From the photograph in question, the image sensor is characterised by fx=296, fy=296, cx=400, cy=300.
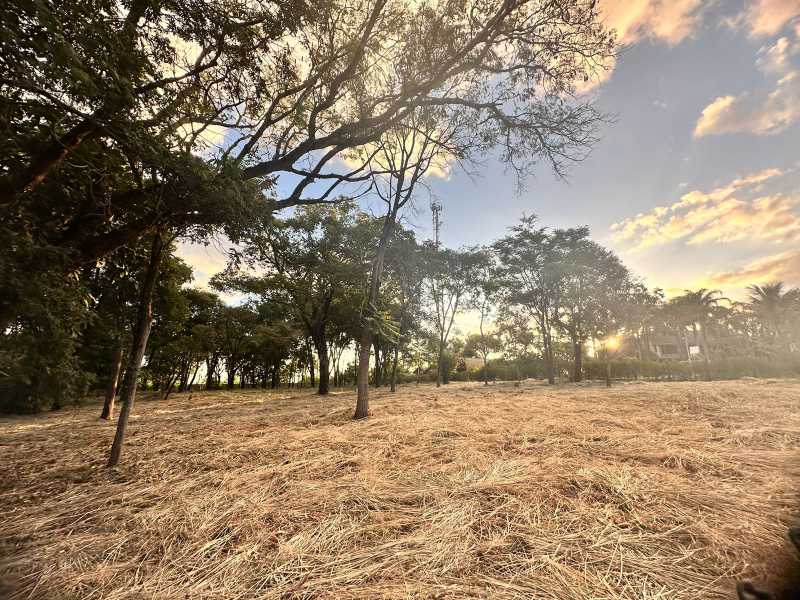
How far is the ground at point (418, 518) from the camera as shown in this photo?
71.1 inches

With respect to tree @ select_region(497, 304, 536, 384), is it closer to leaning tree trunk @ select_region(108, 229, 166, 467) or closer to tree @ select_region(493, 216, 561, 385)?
tree @ select_region(493, 216, 561, 385)

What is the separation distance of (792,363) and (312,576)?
39.5 m

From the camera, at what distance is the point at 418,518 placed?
247 cm

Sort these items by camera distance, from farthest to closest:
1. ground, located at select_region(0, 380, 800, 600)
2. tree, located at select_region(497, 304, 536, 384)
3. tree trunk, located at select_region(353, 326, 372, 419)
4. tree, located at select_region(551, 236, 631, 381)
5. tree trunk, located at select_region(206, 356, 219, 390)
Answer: tree trunk, located at select_region(206, 356, 219, 390) → tree, located at select_region(497, 304, 536, 384) → tree, located at select_region(551, 236, 631, 381) → tree trunk, located at select_region(353, 326, 372, 419) → ground, located at select_region(0, 380, 800, 600)

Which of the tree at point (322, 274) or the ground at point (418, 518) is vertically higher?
the tree at point (322, 274)

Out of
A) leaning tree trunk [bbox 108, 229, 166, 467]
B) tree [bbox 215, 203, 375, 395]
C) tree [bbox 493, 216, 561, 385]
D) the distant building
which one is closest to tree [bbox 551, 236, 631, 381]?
tree [bbox 493, 216, 561, 385]

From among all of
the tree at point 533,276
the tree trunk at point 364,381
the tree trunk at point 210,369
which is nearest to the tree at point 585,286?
the tree at point 533,276

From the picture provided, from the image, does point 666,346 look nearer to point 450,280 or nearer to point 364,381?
point 450,280

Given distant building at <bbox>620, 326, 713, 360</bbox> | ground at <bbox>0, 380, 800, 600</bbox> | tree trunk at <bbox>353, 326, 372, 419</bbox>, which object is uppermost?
distant building at <bbox>620, 326, 713, 360</bbox>

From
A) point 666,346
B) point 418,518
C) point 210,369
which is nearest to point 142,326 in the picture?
point 418,518

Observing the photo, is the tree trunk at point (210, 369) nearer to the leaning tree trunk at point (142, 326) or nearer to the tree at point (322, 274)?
the tree at point (322, 274)

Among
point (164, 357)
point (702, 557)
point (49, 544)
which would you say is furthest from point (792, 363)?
point (164, 357)

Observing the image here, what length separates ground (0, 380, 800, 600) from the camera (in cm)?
181

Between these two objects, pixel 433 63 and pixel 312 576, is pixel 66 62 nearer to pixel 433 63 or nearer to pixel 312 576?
pixel 312 576
